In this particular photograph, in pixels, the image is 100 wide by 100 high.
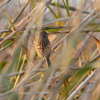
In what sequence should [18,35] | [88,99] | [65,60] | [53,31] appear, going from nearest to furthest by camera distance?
[65,60]
[88,99]
[18,35]
[53,31]

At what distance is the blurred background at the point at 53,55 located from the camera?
943 mm

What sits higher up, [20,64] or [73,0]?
[73,0]

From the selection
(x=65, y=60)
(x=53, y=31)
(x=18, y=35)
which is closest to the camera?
(x=65, y=60)

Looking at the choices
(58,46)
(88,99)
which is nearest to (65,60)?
(88,99)

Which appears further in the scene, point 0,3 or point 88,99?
point 0,3

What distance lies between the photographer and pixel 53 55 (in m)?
1.94

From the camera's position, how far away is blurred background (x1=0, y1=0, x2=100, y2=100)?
0.94 meters

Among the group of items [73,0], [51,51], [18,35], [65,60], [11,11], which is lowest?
[65,60]

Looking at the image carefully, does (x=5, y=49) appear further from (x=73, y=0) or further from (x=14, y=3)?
(x=73, y=0)

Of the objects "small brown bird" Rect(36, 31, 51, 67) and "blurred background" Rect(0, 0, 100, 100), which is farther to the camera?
"small brown bird" Rect(36, 31, 51, 67)

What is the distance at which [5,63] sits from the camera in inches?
64.1

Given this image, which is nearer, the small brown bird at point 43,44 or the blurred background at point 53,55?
the blurred background at point 53,55

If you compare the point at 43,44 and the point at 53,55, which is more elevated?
the point at 43,44

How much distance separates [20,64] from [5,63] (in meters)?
0.16
